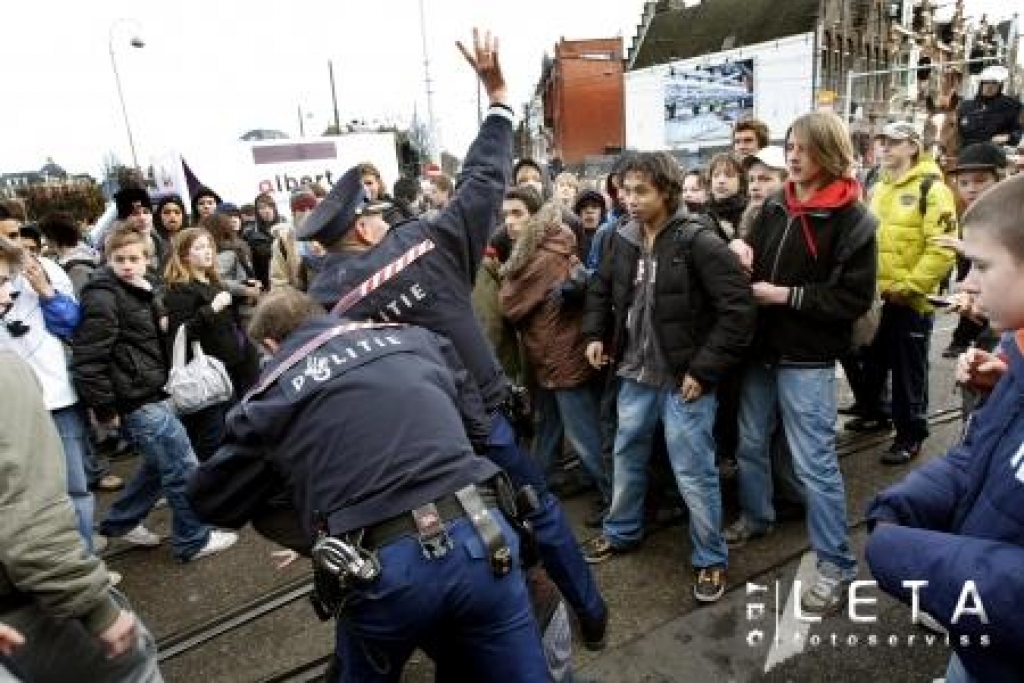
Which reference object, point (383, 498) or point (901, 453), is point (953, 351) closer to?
point (901, 453)

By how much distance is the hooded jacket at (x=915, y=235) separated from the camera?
4.27 meters

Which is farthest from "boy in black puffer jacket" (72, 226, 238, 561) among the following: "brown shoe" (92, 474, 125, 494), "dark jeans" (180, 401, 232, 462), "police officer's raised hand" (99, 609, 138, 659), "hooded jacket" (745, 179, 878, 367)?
"hooded jacket" (745, 179, 878, 367)

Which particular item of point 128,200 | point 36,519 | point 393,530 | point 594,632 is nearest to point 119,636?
point 36,519

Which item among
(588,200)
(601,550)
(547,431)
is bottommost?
(601,550)

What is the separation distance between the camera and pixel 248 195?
Result: 1140 centimetres

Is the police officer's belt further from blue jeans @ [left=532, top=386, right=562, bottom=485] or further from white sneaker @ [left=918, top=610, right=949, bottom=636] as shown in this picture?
blue jeans @ [left=532, top=386, right=562, bottom=485]

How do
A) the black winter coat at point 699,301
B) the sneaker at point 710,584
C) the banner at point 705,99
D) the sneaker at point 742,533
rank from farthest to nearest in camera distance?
1. the banner at point 705,99
2. the sneaker at point 742,533
3. the sneaker at point 710,584
4. the black winter coat at point 699,301

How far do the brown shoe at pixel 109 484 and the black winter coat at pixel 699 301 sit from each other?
4.32 meters

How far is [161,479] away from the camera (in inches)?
162

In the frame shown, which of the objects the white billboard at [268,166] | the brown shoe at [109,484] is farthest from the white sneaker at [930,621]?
the white billboard at [268,166]

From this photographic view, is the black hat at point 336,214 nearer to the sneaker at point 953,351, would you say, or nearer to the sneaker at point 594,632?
the sneaker at point 594,632

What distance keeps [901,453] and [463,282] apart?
10.8 feet

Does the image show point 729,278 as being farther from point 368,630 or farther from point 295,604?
point 295,604

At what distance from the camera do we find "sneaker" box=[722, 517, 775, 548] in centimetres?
380
